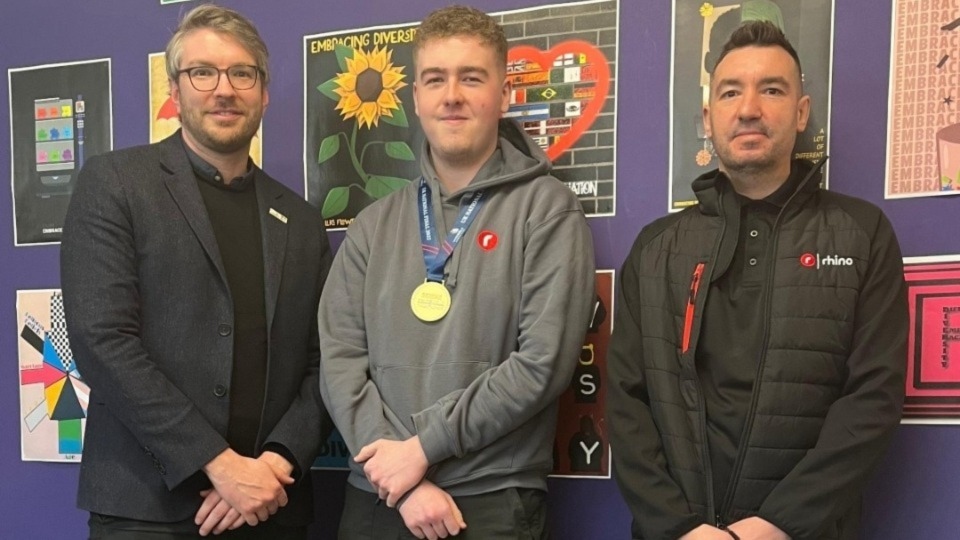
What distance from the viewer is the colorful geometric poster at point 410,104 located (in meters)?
2.19

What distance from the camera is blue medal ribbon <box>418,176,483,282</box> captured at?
1855 mm

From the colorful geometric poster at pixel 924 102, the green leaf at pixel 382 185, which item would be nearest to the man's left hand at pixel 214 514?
the green leaf at pixel 382 185

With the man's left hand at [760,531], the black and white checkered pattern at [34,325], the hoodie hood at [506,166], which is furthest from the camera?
the black and white checkered pattern at [34,325]

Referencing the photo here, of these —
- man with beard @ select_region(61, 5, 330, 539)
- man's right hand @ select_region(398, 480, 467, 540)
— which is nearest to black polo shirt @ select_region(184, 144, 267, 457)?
man with beard @ select_region(61, 5, 330, 539)

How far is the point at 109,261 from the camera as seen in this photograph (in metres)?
1.83

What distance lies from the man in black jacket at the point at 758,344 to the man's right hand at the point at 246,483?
2.63 ft

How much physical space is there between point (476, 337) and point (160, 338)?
2.47 feet

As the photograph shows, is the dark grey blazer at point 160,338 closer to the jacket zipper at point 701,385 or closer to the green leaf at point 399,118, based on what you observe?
the green leaf at point 399,118

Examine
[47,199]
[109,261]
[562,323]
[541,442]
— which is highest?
[47,199]

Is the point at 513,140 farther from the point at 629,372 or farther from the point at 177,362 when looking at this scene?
the point at 177,362

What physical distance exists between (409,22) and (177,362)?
1.18 metres

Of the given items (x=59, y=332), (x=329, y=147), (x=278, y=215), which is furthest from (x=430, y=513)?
(x=59, y=332)

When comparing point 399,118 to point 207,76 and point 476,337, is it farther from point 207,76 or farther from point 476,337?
point 476,337

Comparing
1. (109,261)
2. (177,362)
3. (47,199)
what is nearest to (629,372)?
(177,362)
